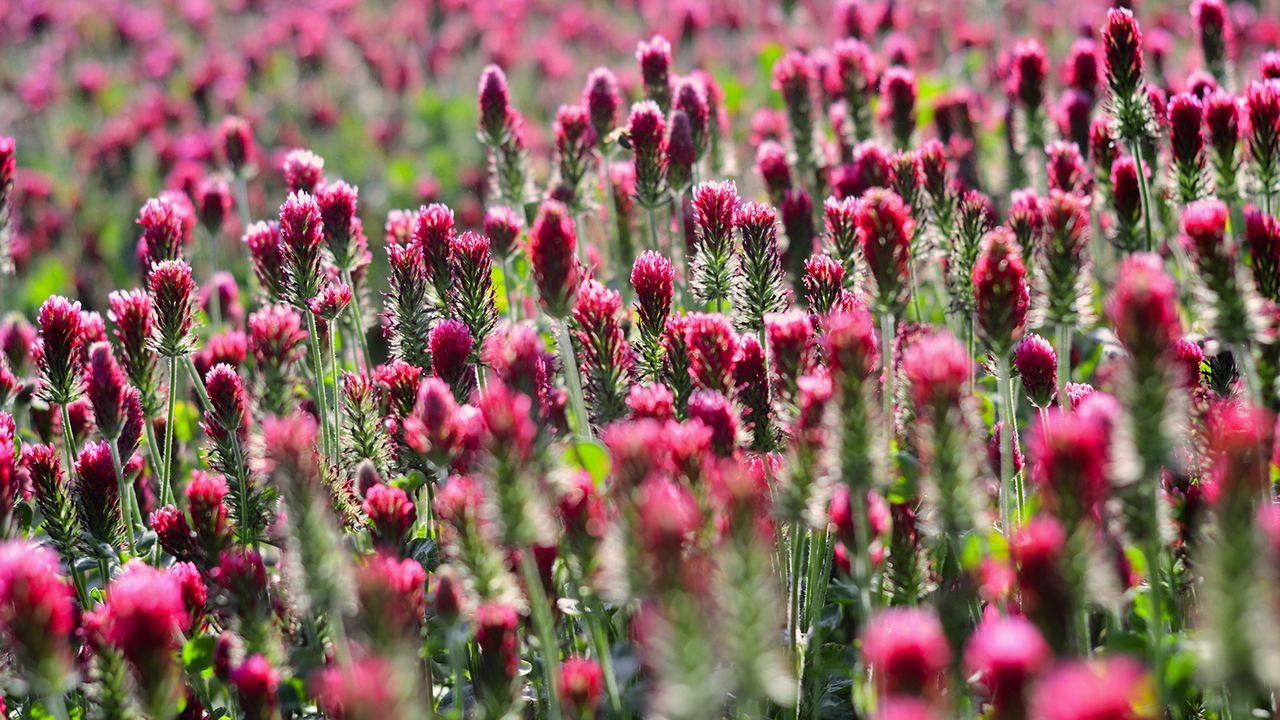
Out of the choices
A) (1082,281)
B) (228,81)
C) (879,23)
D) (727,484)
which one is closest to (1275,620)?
(727,484)

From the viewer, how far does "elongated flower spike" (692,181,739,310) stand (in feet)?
10.6

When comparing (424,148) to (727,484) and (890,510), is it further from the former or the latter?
(727,484)

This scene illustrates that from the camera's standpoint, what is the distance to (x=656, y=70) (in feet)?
15.2

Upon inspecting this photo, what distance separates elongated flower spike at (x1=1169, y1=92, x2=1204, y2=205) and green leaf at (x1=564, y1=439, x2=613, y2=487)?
1711mm

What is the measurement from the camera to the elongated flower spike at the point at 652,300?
118 inches

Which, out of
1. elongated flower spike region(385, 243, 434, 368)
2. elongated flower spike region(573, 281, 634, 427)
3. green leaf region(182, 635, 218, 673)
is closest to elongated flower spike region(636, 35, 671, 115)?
elongated flower spike region(385, 243, 434, 368)

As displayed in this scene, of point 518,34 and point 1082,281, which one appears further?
point 518,34

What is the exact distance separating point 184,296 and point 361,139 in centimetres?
752

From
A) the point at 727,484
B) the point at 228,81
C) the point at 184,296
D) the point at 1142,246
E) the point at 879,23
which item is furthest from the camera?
the point at 228,81

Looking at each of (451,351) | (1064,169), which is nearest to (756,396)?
(451,351)

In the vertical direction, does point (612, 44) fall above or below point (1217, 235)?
above

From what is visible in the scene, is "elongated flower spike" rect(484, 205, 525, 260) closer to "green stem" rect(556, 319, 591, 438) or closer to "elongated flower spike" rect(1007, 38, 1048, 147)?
"green stem" rect(556, 319, 591, 438)

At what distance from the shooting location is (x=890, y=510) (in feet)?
9.34

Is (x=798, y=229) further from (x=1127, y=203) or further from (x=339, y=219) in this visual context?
(x=339, y=219)
